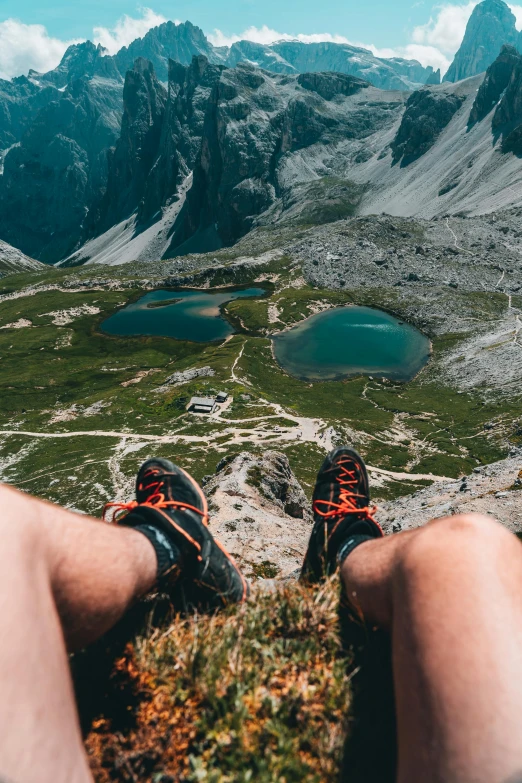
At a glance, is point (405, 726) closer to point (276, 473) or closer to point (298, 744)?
point (298, 744)

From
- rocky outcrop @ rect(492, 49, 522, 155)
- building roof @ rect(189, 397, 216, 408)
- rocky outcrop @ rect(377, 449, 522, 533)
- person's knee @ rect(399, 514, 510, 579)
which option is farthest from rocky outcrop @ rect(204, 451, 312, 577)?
rocky outcrop @ rect(492, 49, 522, 155)

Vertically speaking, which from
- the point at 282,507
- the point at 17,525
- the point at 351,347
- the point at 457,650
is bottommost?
the point at 351,347

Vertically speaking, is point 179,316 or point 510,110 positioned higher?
point 510,110

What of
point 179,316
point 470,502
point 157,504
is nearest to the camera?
point 157,504

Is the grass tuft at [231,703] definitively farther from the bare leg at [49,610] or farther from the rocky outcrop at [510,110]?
the rocky outcrop at [510,110]

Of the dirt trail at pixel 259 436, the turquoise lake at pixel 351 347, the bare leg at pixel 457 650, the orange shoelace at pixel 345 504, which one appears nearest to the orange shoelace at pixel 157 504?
the orange shoelace at pixel 345 504

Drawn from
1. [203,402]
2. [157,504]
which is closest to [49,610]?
[157,504]

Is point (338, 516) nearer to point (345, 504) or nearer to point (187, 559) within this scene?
point (345, 504)
